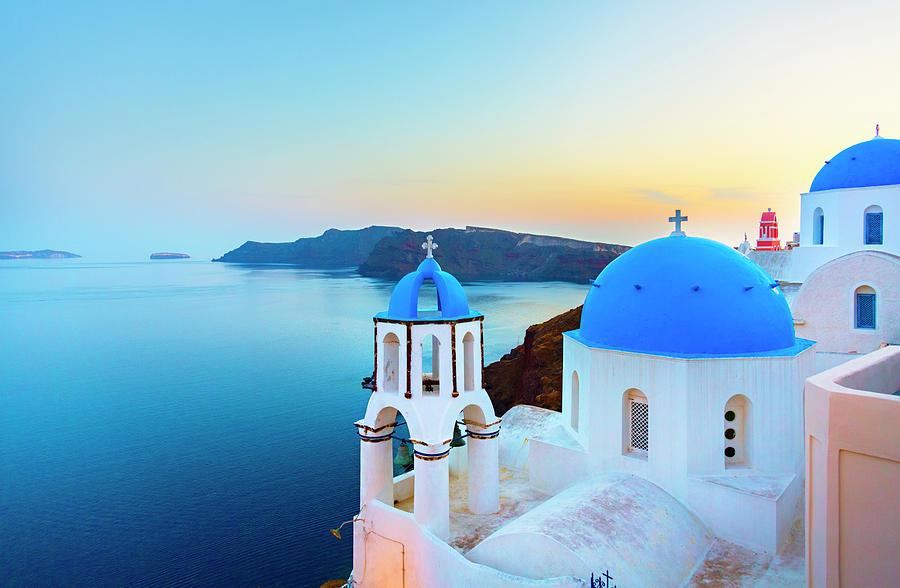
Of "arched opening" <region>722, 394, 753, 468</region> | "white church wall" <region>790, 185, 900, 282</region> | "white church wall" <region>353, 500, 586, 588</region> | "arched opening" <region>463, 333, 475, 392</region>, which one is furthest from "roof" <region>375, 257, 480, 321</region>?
"white church wall" <region>790, 185, 900, 282</region>

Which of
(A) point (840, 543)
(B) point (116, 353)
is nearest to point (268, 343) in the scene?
(B) point (116, 353)

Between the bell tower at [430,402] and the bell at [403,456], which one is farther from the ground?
the bell tower at [430,402]

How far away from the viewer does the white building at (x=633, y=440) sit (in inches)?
306

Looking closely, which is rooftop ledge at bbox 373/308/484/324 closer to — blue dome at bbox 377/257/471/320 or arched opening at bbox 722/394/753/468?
blue dome at bbox 377/257/471/320

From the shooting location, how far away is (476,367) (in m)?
9.43

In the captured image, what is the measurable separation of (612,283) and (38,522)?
77.7 feet

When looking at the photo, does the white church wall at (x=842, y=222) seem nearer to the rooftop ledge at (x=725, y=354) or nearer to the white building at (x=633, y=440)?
the rooftop ledge at (x=725, y=354)

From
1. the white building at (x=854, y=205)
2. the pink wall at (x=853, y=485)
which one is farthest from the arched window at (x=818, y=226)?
the pink wall at (x=853, y=485)

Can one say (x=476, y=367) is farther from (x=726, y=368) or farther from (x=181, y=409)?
(x=181, y=409)

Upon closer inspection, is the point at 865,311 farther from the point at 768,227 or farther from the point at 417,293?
the point at 768,227

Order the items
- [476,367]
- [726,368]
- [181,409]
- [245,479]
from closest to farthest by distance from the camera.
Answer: [726,368] < [476,367] < [245,479] < [181,409]

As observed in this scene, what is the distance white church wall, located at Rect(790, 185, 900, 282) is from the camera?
15375 millimetres

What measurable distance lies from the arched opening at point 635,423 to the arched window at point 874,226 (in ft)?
37.4

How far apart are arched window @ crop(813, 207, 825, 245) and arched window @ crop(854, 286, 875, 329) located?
4.24m
